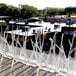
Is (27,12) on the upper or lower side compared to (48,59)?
upper

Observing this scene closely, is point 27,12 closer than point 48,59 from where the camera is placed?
No

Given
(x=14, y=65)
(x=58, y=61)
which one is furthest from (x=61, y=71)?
(x=14, y=65)

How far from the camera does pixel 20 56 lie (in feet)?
19.9

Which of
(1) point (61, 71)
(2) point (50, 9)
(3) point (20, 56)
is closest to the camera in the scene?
(1) point (61, 71)

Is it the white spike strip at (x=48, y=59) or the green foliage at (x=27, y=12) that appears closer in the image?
the white spike strip at (x=48, y=59)

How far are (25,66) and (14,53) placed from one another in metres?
0.83

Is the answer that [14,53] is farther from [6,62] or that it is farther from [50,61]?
[50,61]

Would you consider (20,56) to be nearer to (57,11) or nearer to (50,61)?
(50,61)

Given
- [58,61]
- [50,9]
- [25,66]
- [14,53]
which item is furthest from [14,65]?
[50,9]

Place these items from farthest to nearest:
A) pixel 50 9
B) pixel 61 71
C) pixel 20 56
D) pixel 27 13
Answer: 1. pixel 50 9
2. pixel 27 13
3. pixel 20 56
4. pixel 61 71

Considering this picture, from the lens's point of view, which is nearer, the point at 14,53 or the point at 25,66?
the point at 25,66

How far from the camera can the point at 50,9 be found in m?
37.1

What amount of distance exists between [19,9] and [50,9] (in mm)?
13538

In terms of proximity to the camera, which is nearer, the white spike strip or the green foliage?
the white spike strip
